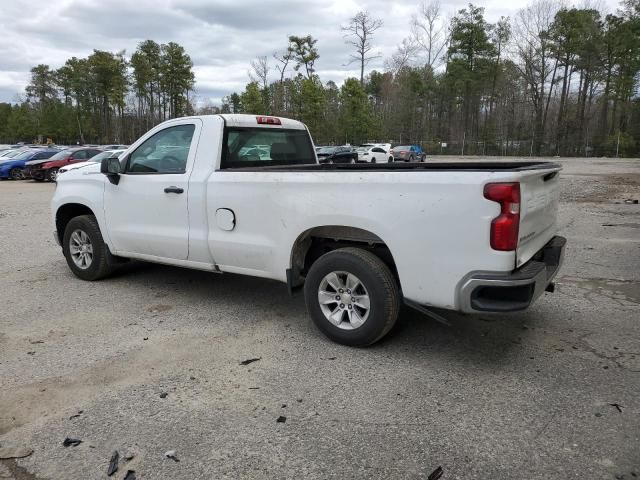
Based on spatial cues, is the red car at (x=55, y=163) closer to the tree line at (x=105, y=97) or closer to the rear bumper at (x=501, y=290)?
the rear bumper at (x=501, y=290)

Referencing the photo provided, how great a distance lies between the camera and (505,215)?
337 centimetres

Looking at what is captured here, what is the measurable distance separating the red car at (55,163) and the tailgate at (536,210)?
79.8 feet

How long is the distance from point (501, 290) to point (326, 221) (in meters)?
1.42

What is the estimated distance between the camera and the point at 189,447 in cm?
289

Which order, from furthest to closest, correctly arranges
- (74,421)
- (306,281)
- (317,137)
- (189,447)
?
1. (317,137)
2. (306,281)
3. (74,421)
4. (189,447)

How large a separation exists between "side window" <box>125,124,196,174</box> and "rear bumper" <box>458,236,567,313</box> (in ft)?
10.0

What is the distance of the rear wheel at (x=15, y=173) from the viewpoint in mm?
26828

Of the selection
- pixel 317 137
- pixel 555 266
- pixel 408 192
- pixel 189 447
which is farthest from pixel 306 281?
pixel 317 137

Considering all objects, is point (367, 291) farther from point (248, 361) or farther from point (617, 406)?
point (617, 406)

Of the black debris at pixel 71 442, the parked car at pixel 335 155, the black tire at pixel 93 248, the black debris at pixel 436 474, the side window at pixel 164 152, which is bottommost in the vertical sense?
the black debris at pixel 71 442

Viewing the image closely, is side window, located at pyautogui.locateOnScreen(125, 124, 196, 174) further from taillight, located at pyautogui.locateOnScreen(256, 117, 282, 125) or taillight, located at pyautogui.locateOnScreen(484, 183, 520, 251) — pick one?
taillight, located at pyautogui.locateOnScreen(484, 183, 520, 251)

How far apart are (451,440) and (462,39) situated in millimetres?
65438

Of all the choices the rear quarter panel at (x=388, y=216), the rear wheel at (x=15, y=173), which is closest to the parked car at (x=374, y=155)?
the rear wheel at (x=15, y=173)

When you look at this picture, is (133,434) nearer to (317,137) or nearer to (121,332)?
(121,332)
